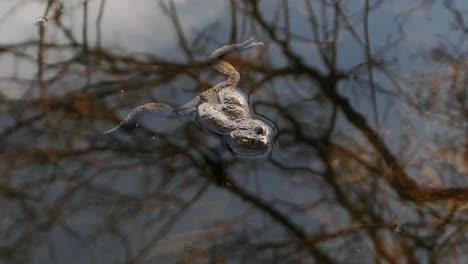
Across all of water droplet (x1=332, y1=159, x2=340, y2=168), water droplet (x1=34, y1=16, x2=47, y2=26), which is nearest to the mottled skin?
water droplet (x1=332, y1=159, x2=340, y2=168)

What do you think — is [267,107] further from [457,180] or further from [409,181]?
[457,180]

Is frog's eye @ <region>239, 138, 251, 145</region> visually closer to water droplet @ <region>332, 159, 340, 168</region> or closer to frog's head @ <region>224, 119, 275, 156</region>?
frog's head @ <region>224, 119, 275, 156</region>

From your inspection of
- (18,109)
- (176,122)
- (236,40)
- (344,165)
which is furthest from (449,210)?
(18,109)

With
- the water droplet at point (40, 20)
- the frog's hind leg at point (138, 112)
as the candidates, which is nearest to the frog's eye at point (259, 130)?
the frog's hind leg at point (138, 112)

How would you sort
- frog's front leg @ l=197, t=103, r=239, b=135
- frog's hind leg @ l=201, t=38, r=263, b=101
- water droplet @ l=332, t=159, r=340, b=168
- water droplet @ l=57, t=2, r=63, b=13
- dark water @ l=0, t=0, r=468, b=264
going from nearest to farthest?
dark water @ l=0, t=0, r=468, b=264 < water droplet @ l=332, t=159, r=340, b=168 < frog's front leg @ l=197, t=103, r=239, b=135 < frog's hind leg @ l=201, t=38, r=263, b=101 < water droplet @ l=57, t=2, r=63, b=13

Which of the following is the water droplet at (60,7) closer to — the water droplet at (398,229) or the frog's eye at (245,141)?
the frog's eye at (245,141)

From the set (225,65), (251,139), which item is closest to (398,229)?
(251,139)

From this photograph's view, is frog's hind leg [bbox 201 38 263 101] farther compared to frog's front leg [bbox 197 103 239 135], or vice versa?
frog's hind leg [bbox 201 38 263 101]
